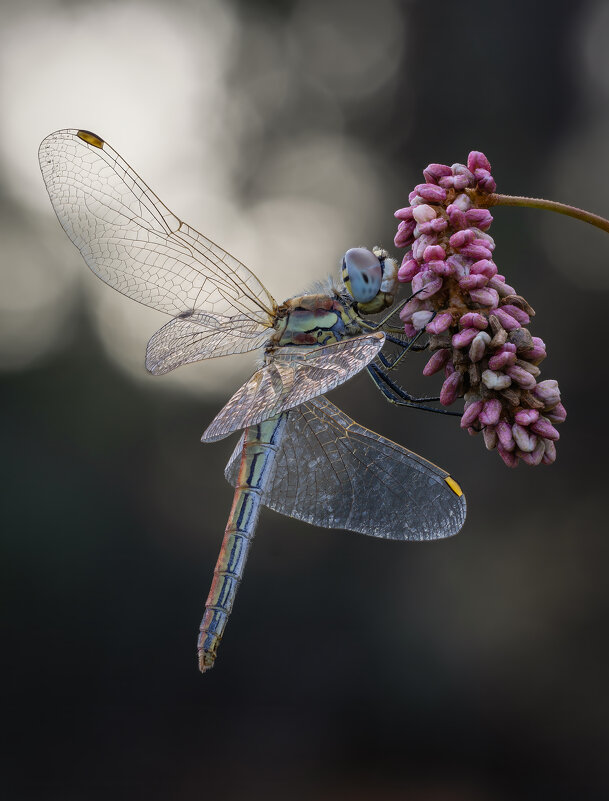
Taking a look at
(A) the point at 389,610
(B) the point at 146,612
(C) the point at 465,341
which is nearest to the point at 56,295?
(B) the point at 146,612

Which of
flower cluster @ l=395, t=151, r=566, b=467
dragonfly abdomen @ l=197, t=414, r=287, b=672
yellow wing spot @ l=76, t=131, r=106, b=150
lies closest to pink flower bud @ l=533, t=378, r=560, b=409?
flower cluster @ l=395, t=151, r=566, b=467

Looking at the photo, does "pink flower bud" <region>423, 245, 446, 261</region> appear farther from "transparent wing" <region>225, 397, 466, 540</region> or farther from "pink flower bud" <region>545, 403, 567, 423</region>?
"transparent wing" <region>225, 397, 466, 540</region>

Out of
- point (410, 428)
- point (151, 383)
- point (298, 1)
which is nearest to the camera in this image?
point (410, 428)

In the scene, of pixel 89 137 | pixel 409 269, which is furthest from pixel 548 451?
pixel 89 137

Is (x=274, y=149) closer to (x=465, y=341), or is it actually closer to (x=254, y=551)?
(x=254, y=551)

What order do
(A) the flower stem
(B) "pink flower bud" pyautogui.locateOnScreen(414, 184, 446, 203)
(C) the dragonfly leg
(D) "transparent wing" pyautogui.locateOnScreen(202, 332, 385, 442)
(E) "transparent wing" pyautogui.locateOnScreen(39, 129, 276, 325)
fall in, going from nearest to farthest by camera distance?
(A) the flower stem, (B) "pink flower bud" pyautogui.locateOnScreen(414, 184, 446, 203), (D) "transparent wing" pyautogui.locateOnScreen(202, 332, 385, 442), (C) the dragonfly leg, (E) "transparent wing" pyautogui.locateOnScreen(39, 129, 276, 325)

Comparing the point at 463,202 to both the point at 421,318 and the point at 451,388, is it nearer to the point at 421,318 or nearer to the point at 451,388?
the point at 421,318

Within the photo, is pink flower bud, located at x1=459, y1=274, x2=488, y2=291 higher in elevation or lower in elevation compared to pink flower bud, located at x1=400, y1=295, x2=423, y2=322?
higher
